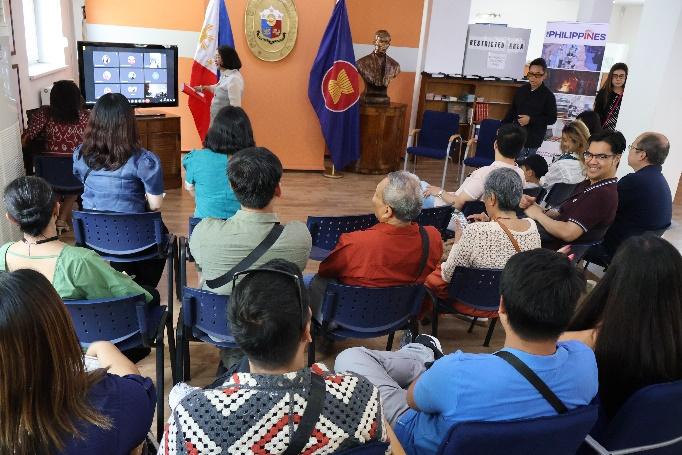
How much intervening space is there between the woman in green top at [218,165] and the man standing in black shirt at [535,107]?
4.06 meters

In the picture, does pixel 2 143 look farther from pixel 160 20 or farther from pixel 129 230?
pixel 160 20

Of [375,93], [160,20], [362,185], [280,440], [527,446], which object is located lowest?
[362,185]

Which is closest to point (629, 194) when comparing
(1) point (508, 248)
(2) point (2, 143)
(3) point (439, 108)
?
(1) point (508, 248)

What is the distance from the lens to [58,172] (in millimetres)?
4086

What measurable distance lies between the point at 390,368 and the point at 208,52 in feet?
17.5

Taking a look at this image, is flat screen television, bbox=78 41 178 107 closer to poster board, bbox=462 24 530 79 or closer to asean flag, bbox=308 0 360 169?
asean flag, bbox=308 0 360 169

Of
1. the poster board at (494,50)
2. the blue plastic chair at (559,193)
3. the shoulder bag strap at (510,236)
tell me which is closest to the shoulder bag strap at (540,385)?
the shoulder bag strap at (510,236)

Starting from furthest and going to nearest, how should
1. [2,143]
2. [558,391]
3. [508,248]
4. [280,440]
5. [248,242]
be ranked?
[2,143]
[508,248]
[248,242]
[558,391]
[280,440]

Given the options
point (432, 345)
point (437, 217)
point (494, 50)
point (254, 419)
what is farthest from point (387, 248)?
point (494, 50)

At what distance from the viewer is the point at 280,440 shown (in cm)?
107

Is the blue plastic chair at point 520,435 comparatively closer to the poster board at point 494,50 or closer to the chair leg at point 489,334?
the chair leg at point 489,334

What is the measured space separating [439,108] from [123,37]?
4.63 m

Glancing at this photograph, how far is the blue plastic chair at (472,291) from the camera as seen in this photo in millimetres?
2688

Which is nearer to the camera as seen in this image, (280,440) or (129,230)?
(280,440)
